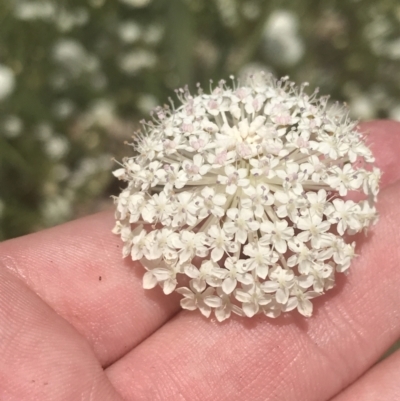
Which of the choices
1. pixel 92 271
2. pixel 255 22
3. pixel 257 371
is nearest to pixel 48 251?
pixel 92 271

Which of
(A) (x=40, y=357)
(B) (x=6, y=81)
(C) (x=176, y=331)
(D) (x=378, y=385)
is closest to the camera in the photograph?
(A) (x=40, y=357)

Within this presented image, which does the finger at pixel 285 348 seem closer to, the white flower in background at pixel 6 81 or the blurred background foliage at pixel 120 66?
the blurred background foliage at pixel 120 66

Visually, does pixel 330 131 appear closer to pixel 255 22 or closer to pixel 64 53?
pixel 255 22

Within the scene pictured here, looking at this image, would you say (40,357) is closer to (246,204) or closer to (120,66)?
(246,204)

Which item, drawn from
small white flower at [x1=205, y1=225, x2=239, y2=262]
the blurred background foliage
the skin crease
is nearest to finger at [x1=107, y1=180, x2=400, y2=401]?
the skin crease

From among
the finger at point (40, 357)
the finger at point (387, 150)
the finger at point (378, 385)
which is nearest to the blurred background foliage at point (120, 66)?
the finger at point (387, 150)

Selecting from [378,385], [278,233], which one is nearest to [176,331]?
[278,233]
